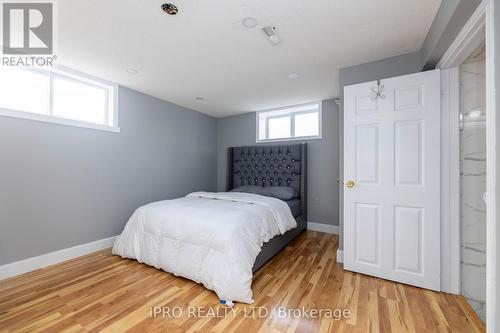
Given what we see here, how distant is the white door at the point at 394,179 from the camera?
1.88 metres

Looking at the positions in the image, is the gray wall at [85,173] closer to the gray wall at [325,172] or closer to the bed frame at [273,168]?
the bed frame at [273,168]

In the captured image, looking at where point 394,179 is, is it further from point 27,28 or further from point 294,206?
point 27,28

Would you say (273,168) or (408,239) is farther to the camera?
(273,168)

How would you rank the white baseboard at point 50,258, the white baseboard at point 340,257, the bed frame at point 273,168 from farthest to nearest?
the bed frame at point 273,168, the white baseboard at point 340,257, the white baseboard at point 50,258

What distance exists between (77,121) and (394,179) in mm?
3668

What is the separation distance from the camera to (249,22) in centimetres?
171

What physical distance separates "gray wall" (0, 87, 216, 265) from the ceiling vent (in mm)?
2359

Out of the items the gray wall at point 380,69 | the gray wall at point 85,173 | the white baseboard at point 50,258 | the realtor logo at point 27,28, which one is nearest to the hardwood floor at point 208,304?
the white baseboard at point 50,258

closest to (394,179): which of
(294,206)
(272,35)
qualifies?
(294,206)

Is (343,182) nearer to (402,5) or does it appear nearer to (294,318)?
(294,318)

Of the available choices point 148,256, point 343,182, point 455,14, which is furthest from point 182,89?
point 455,14

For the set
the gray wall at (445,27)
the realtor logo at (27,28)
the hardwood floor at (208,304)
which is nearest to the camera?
the gray wall at (445,27)

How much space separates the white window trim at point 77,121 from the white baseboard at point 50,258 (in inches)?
59.6

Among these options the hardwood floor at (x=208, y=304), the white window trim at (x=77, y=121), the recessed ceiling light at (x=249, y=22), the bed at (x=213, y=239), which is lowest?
the hardwood floor at (x=208, y=304)
